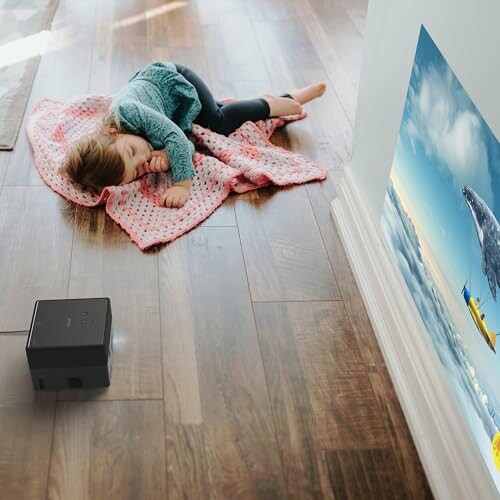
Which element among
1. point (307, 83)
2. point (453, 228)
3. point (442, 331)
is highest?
point (453, 228)

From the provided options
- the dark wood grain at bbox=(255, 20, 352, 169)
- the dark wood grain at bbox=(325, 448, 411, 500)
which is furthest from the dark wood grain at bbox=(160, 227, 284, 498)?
the dark wood grain at bbox=(255, 20, 352, 169)

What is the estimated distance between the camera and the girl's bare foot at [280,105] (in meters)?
2.27

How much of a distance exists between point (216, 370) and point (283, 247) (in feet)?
1.44

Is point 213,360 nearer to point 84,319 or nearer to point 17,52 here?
point 84,319

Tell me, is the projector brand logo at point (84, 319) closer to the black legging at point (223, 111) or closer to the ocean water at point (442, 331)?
the ocean water at point (442, 331)

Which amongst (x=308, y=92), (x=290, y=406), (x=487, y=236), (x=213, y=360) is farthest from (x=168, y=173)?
(x=487, y=236)

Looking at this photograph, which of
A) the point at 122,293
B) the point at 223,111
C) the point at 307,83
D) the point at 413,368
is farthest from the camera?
the point at 307,83

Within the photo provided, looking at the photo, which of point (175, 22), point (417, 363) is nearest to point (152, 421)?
point (417, 363)

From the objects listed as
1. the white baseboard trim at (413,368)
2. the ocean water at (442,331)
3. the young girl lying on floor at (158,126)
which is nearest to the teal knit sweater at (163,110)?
the young girl lying on floor at (158,126)

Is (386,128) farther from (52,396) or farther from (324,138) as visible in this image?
(52,396)

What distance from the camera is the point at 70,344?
1393 millimetres

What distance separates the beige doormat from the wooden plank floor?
0.05 meters

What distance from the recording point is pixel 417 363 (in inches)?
57.1

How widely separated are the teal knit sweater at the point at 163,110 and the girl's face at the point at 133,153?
0.03m
